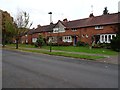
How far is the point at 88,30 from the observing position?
158 feet

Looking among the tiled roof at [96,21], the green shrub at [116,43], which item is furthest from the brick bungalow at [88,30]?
the green shrub at [116,43]

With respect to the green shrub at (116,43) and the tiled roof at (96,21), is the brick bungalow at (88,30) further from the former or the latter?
the green shrub at (116,43)

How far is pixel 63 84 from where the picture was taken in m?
9.09

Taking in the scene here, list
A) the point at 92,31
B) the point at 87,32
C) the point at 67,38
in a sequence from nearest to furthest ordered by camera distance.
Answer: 1. the point at 92,31
2. the point at 87,32
3. the point at 67,38

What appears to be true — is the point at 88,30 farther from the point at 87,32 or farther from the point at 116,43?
the point at 116,43

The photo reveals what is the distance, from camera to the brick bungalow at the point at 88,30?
43.0m

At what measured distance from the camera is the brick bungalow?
141 ft

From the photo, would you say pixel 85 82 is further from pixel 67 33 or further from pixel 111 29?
pixel 67 33

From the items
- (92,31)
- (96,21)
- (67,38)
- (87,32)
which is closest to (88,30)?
(87,32)

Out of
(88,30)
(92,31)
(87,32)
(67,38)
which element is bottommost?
(67,38)

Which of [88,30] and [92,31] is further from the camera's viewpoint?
[88,30]

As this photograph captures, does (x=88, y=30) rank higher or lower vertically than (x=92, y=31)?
higher

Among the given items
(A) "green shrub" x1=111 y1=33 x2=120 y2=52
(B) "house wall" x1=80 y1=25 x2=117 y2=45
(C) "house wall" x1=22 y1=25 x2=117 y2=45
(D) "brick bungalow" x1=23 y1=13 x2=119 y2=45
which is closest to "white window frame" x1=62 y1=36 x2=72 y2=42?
(D) "brick bungalow" x1=23 y1=13 x2=119 y2=45

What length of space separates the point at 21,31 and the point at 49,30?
56.2ft
